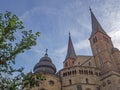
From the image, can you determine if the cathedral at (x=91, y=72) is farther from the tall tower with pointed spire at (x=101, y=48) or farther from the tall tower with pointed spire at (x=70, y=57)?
the tall tower with pointed spire at (x=70, y=57)

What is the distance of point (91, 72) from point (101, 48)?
885 centimetres

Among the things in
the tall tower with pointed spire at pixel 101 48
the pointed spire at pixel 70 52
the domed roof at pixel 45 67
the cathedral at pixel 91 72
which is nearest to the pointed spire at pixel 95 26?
the tall tower with pointed spire at pixel 101 48

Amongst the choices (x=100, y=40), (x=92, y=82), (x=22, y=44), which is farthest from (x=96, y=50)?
(x=22, y=44)

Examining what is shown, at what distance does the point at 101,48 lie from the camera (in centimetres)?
4912

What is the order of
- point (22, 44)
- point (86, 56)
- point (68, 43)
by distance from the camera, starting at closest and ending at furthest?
point (22, 44), point (86, 56), point (68, 43)

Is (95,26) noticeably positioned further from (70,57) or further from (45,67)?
(45,67)

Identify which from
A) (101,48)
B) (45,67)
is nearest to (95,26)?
(101,48)

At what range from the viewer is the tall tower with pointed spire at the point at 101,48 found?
44.5 metres

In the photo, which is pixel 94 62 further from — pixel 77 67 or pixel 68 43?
pixel 68 43

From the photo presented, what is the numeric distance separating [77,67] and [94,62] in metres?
8.89

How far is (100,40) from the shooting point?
2002 inches

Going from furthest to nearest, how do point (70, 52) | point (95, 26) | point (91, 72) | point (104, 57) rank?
1. point (70, 52)
2. point (95, 26)
3. point (104, 57)
4. point (91, 72)

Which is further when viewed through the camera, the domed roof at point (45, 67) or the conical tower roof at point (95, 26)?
the conical tower roof at point (95, 26)

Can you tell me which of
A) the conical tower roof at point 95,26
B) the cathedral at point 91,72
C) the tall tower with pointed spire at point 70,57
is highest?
the conical tower roof at point 95,26
